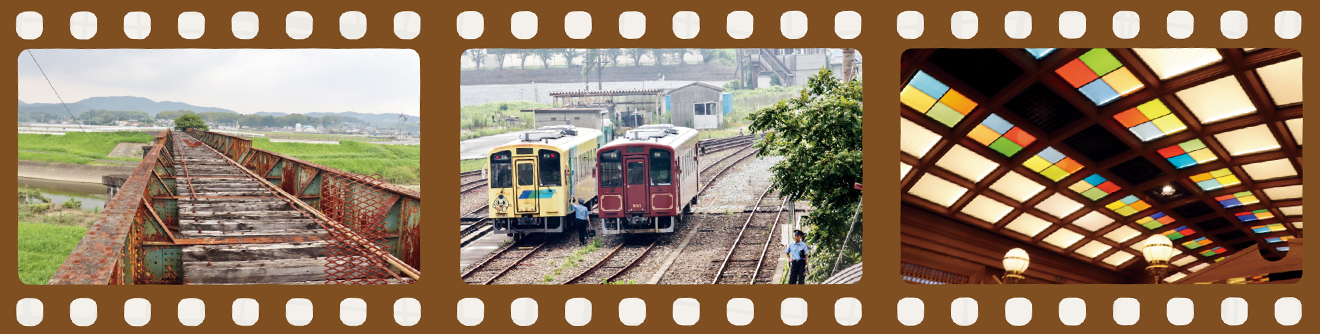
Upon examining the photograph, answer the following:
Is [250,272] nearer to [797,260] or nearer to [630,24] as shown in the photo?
[630,24]

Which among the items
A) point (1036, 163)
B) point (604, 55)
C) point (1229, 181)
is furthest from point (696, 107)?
point (1229, 181)

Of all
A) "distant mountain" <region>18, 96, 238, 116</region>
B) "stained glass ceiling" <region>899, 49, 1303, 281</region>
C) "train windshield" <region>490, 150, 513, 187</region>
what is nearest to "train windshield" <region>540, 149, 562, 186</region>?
"train windshield" <region>490, 150, 513, 187</region>

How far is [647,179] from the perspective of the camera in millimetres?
7449

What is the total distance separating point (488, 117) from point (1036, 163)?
177 inches

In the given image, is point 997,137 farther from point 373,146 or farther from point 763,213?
point 373,146

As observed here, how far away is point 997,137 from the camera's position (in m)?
6.59

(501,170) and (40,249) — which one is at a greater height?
(501,170)

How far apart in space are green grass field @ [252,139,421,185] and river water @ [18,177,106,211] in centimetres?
133

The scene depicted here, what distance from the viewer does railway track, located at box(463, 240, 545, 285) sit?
255 inches

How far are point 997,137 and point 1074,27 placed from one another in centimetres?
123

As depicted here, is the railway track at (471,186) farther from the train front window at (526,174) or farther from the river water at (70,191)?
the river water at (70,191)

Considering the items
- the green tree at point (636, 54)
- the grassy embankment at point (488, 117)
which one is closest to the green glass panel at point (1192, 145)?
the green tree at point (636, 54)

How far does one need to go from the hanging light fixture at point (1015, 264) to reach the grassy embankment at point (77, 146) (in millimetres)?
7109

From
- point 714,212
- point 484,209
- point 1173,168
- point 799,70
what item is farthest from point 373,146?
point 1173,168
